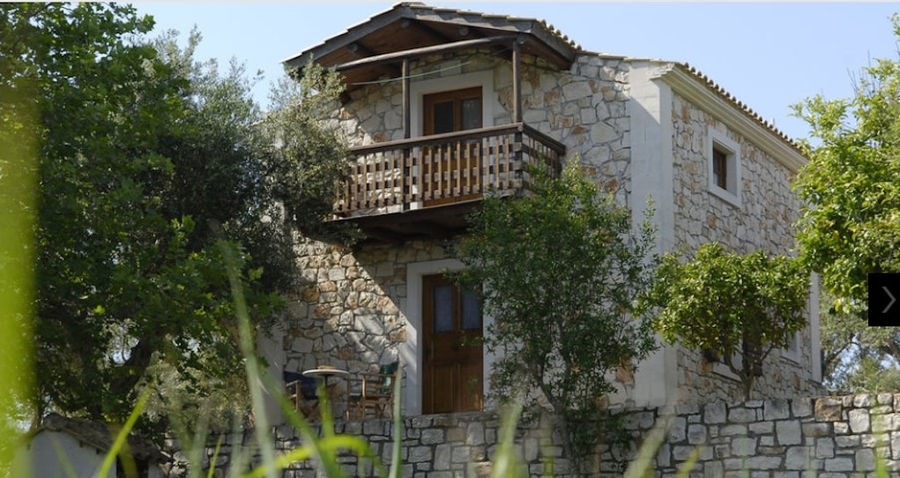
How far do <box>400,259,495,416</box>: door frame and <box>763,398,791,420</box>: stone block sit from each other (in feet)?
13.2

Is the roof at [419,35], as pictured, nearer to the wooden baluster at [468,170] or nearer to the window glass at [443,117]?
the window glass at [443,117]

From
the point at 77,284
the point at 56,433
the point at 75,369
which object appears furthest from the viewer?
the point at 75,369

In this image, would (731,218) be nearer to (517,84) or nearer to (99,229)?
(517,84)

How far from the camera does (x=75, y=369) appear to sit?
1219cm

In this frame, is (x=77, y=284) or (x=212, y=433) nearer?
(x=77, y=284)

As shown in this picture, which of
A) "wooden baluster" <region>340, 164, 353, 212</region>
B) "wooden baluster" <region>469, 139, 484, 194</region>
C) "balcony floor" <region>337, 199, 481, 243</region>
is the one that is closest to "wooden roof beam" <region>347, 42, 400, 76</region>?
"wooden baluster" <region>340, 164, 353, 212</region>

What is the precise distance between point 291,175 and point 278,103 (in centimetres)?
103

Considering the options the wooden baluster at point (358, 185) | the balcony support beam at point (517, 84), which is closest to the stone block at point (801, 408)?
the balcony support beam at point (517, 84)

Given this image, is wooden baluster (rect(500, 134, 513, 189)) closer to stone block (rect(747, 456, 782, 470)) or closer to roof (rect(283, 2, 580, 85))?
roof (rect(283, 2, 580, 85))

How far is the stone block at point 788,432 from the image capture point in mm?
11203

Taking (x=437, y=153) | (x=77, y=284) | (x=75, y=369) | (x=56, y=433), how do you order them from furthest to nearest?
(x=437, y=153) < (x=75, y=369) < (x=77, y=284) < (x=56, y=433)

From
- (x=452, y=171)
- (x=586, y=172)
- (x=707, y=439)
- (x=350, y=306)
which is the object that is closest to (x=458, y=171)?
(x=452, y=171)

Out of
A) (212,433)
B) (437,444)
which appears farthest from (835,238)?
(212,433)

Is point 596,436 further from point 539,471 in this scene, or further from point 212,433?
point 212,433
